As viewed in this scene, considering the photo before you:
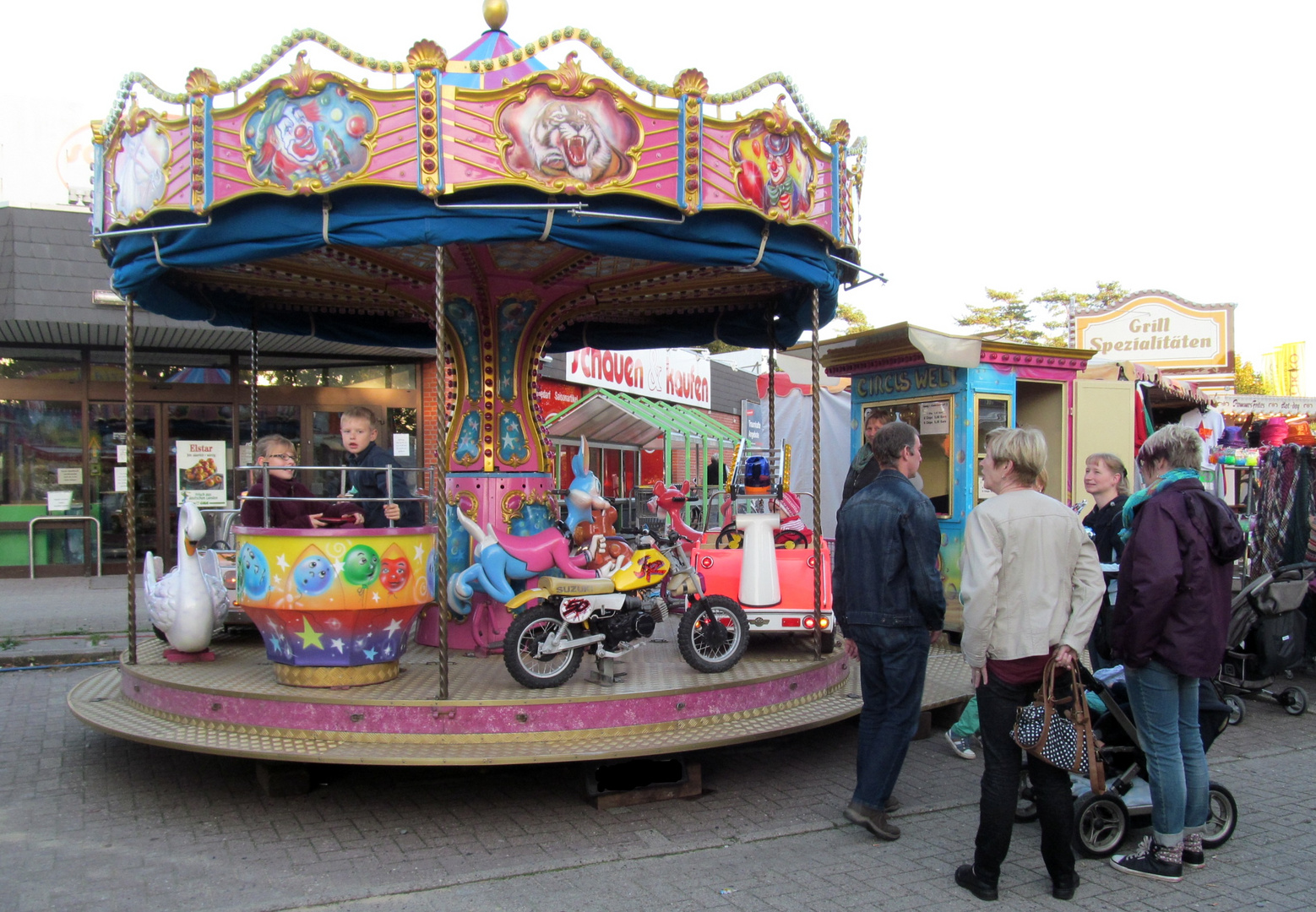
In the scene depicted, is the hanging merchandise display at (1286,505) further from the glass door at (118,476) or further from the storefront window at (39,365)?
the storefront window at (39,365)

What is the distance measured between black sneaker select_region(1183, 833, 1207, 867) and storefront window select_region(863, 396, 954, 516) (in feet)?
17.1

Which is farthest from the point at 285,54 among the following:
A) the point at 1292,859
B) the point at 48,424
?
the point at 48,424

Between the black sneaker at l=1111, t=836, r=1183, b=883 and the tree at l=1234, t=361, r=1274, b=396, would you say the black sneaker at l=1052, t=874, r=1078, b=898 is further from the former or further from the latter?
the tree at l=1234, t=361, r=1274, b=396

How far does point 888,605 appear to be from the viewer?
4363mm

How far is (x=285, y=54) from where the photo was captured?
15.8ft

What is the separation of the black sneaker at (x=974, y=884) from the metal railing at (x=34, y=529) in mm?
13689

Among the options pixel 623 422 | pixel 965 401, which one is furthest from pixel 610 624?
pixel 623 422

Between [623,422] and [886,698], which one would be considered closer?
[886,698]

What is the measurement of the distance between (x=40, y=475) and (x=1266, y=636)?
15.2m

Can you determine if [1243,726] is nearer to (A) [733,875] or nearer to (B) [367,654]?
(A) [733,875]

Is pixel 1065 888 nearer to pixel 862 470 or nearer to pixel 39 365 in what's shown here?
pixel 862 470

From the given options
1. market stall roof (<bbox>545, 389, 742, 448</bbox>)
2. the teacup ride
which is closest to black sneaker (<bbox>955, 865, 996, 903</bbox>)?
the teacup ride

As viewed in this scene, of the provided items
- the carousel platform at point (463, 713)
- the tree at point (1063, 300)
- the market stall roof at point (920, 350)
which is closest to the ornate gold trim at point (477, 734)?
the carousel platform at point (463, 713)

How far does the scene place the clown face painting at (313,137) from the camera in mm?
4781
